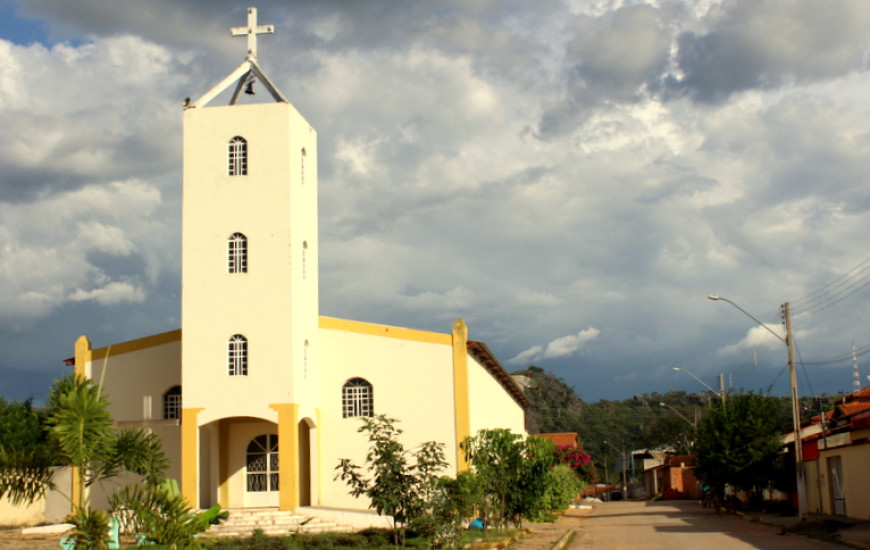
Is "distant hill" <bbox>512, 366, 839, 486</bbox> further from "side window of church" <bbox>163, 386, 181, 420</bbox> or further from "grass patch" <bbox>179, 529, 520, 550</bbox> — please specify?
"grass patch" <bbox>179, 529, 520, 550</bbox>

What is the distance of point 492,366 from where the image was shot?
113 ft

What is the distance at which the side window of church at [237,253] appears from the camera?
87.1 ft

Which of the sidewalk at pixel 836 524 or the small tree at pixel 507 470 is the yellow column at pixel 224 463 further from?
the sidewalk at pixel 836 524

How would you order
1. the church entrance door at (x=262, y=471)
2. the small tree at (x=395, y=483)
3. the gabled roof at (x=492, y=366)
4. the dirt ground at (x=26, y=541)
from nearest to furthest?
the small tree at (x=395, y=483) → the dirt ground at (x=26, y=541) → the church entrance door at (x=262, y=471) → the gabled roof at (x=492, y=366)

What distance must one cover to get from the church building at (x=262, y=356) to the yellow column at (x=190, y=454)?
0.04 m

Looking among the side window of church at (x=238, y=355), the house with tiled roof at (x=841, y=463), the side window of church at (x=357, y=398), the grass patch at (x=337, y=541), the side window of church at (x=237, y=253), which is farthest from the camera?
the side window of church at (x=357, y=398)

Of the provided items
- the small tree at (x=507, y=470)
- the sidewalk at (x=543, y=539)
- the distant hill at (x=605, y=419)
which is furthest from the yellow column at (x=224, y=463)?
the distant hill at (x=605, y=419)

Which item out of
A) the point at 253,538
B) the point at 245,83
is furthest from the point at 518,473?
the point at 245,83

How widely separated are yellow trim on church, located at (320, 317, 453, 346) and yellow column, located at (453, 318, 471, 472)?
36cm

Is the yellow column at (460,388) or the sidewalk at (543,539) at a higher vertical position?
the yellow column at (460,388)

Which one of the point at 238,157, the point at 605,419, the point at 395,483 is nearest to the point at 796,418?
the point at 395,483

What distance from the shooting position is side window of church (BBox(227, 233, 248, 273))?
26.5m

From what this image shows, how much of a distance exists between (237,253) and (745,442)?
21591 millimetres

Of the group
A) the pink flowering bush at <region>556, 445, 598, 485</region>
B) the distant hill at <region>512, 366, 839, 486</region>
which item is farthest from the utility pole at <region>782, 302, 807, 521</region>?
the distant hill at <region>512, 366, 839, 486</region>
